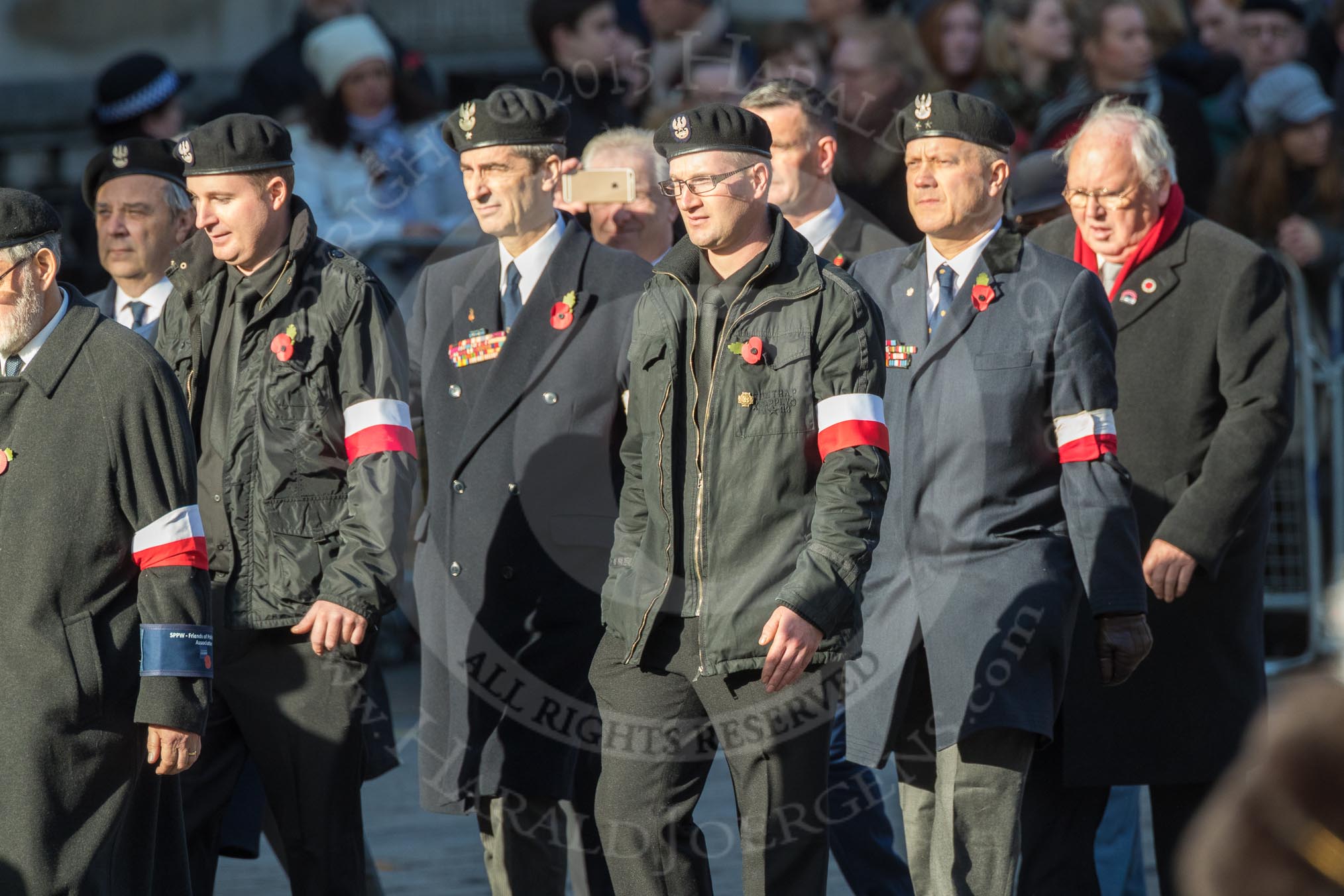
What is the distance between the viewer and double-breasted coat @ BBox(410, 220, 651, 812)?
5.52 meters

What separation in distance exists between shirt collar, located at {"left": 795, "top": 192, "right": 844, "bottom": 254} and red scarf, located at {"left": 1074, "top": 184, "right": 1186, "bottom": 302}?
2.53 ft

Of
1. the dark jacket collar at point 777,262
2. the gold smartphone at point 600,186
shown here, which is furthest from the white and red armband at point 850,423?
the gold smartphone at point 600,186

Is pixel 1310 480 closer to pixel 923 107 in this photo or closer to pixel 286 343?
pixel 923 107

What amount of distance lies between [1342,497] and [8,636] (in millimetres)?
6561

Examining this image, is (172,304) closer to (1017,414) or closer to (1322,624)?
(1017,414)

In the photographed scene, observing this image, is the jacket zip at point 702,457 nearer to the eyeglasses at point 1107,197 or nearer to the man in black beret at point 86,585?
the man in black beret at point 86,585

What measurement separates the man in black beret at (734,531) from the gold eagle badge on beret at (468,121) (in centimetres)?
105

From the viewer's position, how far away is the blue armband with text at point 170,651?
173 inches

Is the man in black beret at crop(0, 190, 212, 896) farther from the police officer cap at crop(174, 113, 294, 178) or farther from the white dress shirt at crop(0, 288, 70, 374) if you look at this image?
the police officer cap at crop(174, 113, 294, 178)

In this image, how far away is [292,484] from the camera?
16.9 ft

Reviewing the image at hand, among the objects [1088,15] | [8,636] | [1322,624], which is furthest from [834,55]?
[8,636]

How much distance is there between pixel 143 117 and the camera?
9.16 meters

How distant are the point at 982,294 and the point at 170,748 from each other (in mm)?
2292

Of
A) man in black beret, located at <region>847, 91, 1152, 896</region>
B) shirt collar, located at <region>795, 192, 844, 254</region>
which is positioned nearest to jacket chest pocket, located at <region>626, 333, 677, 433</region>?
man in black beret, located at <region>847, 91, 1152, 896</region>
